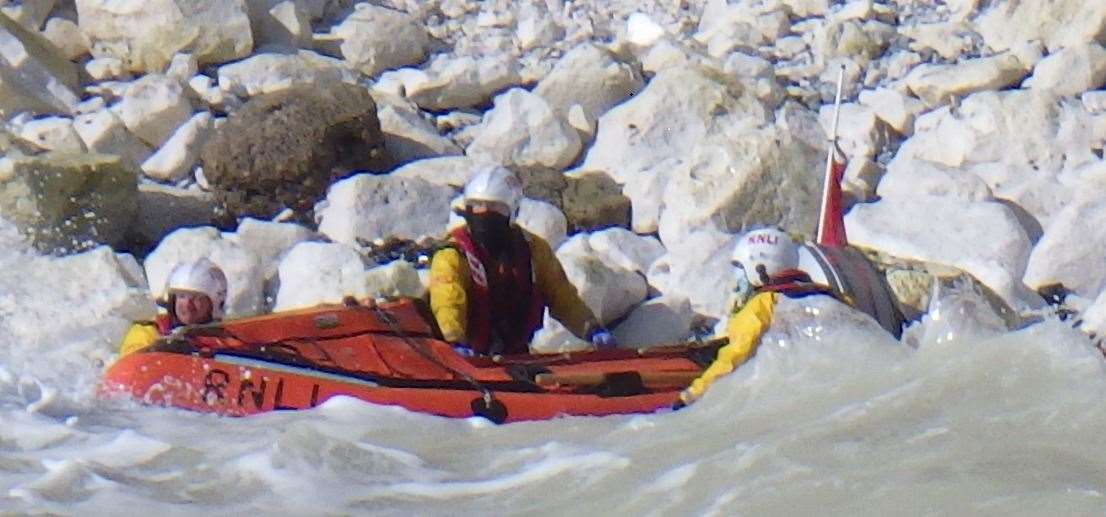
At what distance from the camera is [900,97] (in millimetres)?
11289

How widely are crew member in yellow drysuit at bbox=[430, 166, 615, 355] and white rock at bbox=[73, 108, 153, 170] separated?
11.0 ft

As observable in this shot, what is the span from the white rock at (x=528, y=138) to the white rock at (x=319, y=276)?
188cm

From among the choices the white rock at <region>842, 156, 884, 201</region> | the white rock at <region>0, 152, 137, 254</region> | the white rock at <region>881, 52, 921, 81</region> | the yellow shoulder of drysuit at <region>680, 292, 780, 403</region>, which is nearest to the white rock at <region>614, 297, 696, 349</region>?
the yellow shoulder of drysuit at <region>680, 292, 780, 403</region>

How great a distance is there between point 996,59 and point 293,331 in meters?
5.54

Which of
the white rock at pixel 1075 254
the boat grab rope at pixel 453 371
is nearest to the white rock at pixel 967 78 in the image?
the white rock at pixel 1075 254

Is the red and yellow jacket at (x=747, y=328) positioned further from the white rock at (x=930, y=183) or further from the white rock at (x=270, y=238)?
the white rock at (x=270, y=238)

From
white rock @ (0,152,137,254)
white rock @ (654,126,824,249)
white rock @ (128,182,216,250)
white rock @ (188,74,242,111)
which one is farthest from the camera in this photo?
white rock @ (188,74,242,111)

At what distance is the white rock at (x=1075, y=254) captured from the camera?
9.19 metres

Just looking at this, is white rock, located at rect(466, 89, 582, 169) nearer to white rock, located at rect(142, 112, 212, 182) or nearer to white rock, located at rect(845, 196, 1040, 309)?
white rock, located at rect(142, 112, 212, 182)

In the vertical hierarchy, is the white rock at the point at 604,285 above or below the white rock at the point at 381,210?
above

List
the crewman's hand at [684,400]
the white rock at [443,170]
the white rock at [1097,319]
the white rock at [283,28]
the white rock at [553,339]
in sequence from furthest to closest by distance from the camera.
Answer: the white rock at [283,28] < the white rock at [443,170] < the white rock at [553,339] < the white rock at [1097,319] < the crewman's hand at [684,400]

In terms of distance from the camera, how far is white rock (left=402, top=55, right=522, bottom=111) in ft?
38.4

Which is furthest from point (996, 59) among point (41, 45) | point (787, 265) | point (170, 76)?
→ point (41, 45)

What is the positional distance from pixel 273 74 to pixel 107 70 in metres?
1.09
